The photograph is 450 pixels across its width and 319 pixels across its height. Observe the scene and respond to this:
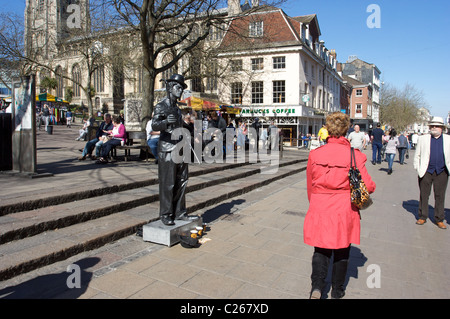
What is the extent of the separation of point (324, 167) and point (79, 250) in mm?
3281

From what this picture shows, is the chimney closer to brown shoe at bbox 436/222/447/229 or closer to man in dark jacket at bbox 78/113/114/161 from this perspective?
man in dark jacket at bbox 78/113/114/161

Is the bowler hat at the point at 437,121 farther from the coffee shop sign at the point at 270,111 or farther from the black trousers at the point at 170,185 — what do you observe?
the coffee shop sign at the point at 270,111

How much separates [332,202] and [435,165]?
4268 millimetres

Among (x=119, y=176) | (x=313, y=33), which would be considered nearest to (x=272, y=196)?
(x=119, y=176)

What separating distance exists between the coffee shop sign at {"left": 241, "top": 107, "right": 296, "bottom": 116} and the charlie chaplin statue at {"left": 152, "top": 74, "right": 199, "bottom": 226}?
28.0 meters

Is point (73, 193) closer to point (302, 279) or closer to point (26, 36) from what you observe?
point (302, 279)

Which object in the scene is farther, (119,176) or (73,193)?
(119,176)

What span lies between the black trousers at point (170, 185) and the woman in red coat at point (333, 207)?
82.7 inches

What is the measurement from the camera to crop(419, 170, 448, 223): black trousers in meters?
6.08

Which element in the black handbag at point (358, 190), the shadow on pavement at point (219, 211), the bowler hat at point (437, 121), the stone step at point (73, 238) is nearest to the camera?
the black handbag at point (358, 190)

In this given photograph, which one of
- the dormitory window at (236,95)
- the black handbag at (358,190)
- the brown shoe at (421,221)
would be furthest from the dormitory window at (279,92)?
the black handbag at (358,190)

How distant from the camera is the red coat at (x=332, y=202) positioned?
Result: 3.01 metres

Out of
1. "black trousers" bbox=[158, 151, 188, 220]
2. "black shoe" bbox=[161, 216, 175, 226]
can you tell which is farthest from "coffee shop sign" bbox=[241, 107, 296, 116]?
"black shoe" bbox=[161, 216, 175, 226]
